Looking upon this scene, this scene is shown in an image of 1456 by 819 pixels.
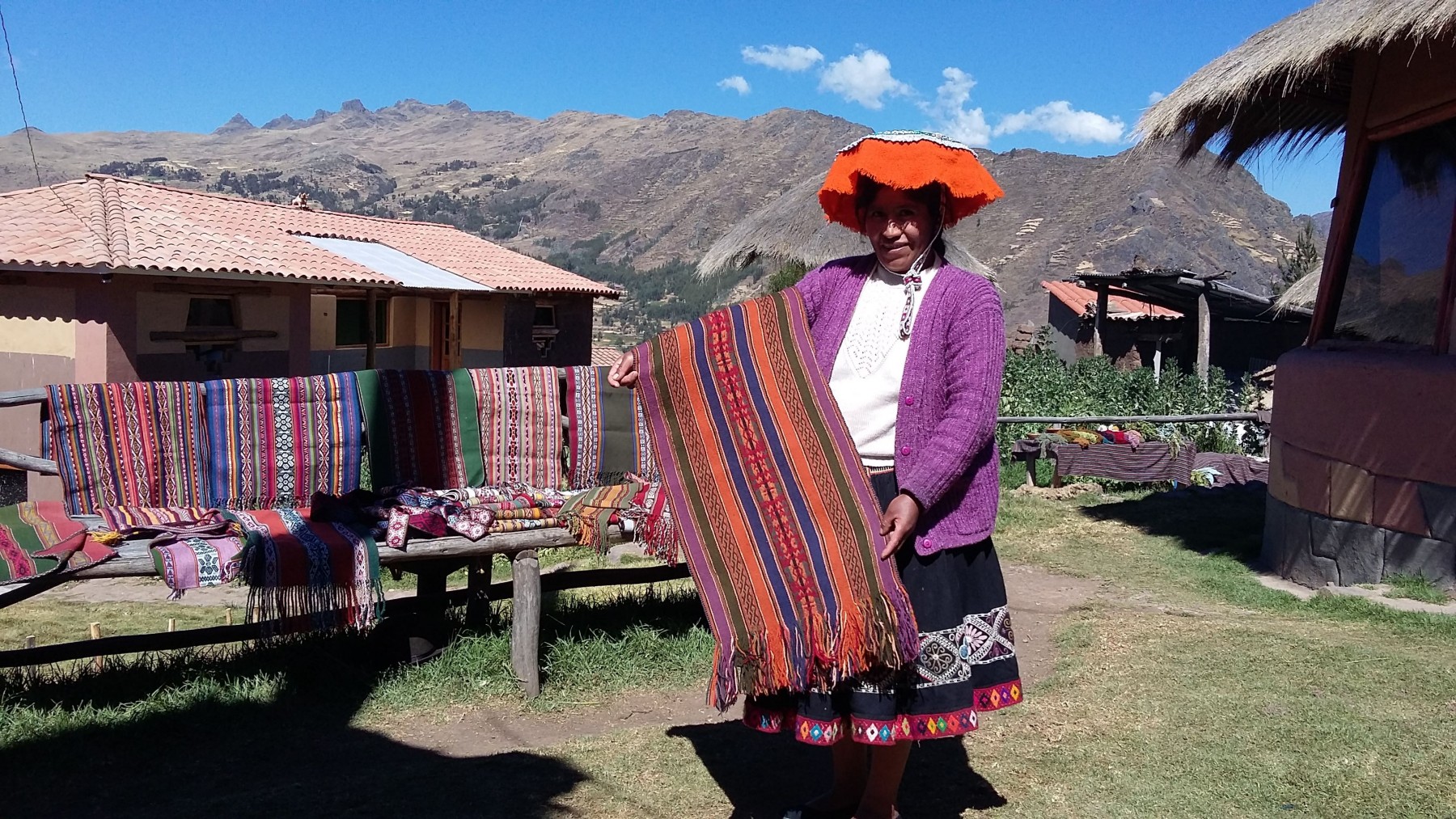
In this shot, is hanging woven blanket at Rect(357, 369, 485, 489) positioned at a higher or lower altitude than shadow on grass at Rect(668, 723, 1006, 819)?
higher

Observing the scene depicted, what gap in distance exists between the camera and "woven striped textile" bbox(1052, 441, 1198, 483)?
10383mm

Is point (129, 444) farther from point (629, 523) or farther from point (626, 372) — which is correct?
point (626, 372)

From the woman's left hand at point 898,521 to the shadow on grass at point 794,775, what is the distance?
101cm

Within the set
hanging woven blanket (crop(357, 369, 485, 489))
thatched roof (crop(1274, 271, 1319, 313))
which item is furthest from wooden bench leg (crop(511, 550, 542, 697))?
thatched roof (crop(1274, 271, 1319, 313))

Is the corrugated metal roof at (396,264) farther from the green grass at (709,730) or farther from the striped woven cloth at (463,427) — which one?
the green grass at (709,730)

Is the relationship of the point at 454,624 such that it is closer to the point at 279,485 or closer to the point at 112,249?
the point at 279,485

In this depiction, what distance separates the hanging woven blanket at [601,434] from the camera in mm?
5301

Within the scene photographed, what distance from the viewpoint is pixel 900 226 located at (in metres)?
2.75

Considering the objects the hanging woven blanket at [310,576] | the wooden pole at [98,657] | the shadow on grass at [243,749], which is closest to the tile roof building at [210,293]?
the wooden pole at [98,657]

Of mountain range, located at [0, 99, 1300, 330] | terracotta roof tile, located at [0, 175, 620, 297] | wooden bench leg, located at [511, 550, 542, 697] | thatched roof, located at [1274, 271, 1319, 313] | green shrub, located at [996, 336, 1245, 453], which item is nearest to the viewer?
wooden bench leg, located at [511, 550, 542, 697]

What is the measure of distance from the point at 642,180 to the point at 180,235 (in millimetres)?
72147

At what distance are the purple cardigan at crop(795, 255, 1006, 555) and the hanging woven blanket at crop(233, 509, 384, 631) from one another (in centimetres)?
221

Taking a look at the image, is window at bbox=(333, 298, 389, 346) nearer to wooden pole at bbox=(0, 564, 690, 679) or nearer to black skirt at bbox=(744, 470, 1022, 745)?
wooden pole at bbox=(0, 564, 690, 679)

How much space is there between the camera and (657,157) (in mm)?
91938
